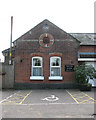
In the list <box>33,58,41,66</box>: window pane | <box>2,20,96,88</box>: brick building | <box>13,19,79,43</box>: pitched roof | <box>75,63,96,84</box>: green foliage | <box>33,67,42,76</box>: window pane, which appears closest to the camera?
<box>75,63,96,84</box>: green foliage

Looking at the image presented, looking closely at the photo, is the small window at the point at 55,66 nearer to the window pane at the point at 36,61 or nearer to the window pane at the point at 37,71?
the window pane at the point at 37,71

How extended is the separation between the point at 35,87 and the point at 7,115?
27.7ft

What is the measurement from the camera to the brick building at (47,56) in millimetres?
14352

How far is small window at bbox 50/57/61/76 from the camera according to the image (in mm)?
14625

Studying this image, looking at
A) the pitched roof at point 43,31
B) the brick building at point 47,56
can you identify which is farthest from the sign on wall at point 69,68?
the pitched roof at point 43,31

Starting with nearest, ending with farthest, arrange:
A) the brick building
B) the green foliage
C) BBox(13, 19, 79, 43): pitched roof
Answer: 1. the green foliage
2. the brick building
3. BBox(13, 19, 79, 43): pitched roof

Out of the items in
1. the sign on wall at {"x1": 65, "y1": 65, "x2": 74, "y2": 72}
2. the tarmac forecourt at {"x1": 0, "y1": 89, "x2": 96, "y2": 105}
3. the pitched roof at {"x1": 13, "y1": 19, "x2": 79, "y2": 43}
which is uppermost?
the pitched roof at {"x1": 13, "y1": 19, "x2": 79, "y2": 43}

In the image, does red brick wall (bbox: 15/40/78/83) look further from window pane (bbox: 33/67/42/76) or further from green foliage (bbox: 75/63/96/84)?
green foliage (bbox: 75/63/96/84)

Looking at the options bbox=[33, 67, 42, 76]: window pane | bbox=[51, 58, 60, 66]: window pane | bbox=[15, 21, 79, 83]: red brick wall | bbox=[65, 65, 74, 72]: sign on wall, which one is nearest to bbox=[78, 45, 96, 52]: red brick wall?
bbox=[15, 21, 79, 83]: red brick wall

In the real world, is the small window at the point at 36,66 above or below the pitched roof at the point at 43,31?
below

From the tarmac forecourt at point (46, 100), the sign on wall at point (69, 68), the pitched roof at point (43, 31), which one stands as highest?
the pitched roof at point (43, 31)

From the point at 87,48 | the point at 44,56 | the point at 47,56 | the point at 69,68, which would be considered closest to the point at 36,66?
the point at 44,56

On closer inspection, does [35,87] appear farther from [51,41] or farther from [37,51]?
[51,41]

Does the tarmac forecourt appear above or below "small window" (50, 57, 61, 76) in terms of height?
below
